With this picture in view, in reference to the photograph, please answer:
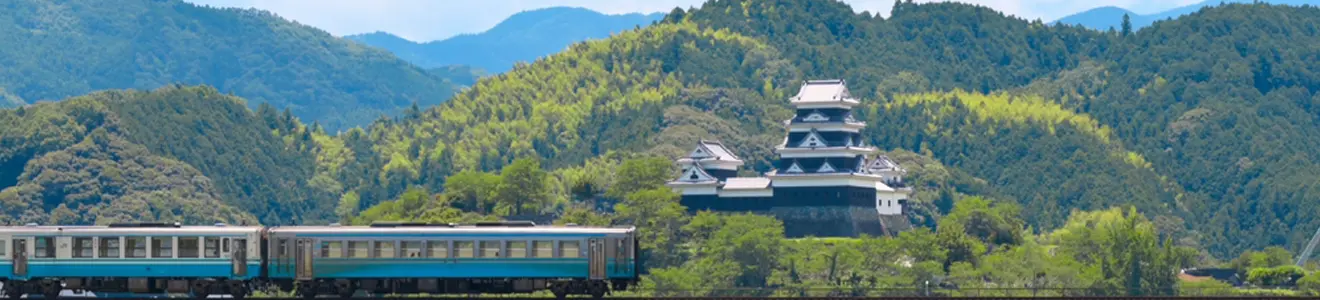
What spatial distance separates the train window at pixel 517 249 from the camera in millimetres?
80750

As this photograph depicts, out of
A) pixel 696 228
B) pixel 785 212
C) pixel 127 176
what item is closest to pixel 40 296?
pixel 696 228

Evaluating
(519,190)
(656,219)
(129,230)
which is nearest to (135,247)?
(129,230)

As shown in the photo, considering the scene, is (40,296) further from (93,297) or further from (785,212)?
(785,212)

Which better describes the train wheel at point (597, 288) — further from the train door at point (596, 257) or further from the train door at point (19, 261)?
the train door at point (19, 261)

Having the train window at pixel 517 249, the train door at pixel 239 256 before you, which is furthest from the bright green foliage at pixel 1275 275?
the train door at pixel 239 256

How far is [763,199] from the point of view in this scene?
16775 centimetres

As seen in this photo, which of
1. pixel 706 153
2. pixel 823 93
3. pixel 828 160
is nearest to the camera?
pixel 828 160

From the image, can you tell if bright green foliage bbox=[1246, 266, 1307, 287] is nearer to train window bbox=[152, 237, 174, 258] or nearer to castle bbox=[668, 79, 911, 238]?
castle bbox=[668, 79, 911, 238]

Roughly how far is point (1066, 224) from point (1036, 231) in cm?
216

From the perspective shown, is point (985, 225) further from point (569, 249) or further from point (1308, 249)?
point (569, 249)

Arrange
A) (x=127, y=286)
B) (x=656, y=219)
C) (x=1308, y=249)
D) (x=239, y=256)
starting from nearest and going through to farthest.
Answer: (x=239, y=256)
(x=127, y=286)
(x=656, y=219)
(x=1308, y=249)

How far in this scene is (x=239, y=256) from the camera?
3191 inches

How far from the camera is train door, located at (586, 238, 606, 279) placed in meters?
80.2

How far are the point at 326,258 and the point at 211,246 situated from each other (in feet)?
11.0
